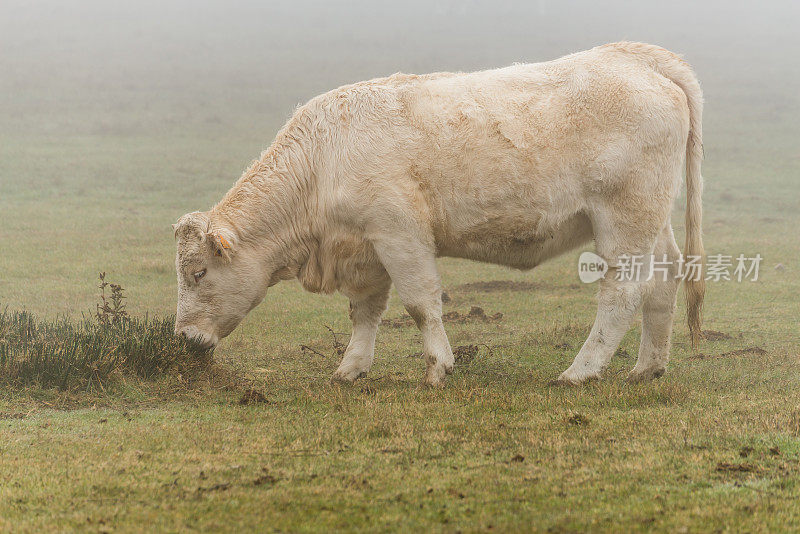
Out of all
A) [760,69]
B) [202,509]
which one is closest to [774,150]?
[760,69]

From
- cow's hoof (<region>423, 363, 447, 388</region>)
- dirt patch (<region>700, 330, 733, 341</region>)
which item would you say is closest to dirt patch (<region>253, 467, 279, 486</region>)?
cow's hoof (<region>423, 363, 447, 388</region>)

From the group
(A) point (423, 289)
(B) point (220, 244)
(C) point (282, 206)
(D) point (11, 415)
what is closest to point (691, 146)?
(A) point (423, 289)

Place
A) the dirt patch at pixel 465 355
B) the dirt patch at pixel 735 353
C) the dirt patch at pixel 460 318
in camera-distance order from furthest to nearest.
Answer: the dirt patch at pixel 460 318 → the dirt patch at pixel 735 353 → the dirt patch at pixel 465 355

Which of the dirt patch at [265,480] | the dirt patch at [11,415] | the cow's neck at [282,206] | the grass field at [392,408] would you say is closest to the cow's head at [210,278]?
the cow's neck at [282,206]

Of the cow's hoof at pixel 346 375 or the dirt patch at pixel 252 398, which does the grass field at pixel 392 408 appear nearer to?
the dirt patch at pixel 252 398

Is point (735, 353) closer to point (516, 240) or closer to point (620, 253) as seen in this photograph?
point (620, 253)

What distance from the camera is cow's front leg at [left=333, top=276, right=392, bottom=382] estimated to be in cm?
784

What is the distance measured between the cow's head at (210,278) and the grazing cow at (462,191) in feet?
0.04

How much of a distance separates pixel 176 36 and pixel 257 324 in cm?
4293

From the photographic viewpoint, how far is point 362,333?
7.95 m

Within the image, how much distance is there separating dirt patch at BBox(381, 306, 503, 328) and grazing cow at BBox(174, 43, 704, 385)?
3600 mm

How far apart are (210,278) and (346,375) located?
57.0 inches

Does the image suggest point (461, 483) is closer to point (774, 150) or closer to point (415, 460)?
point (415, 460)

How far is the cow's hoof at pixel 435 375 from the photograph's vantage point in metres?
7.15
